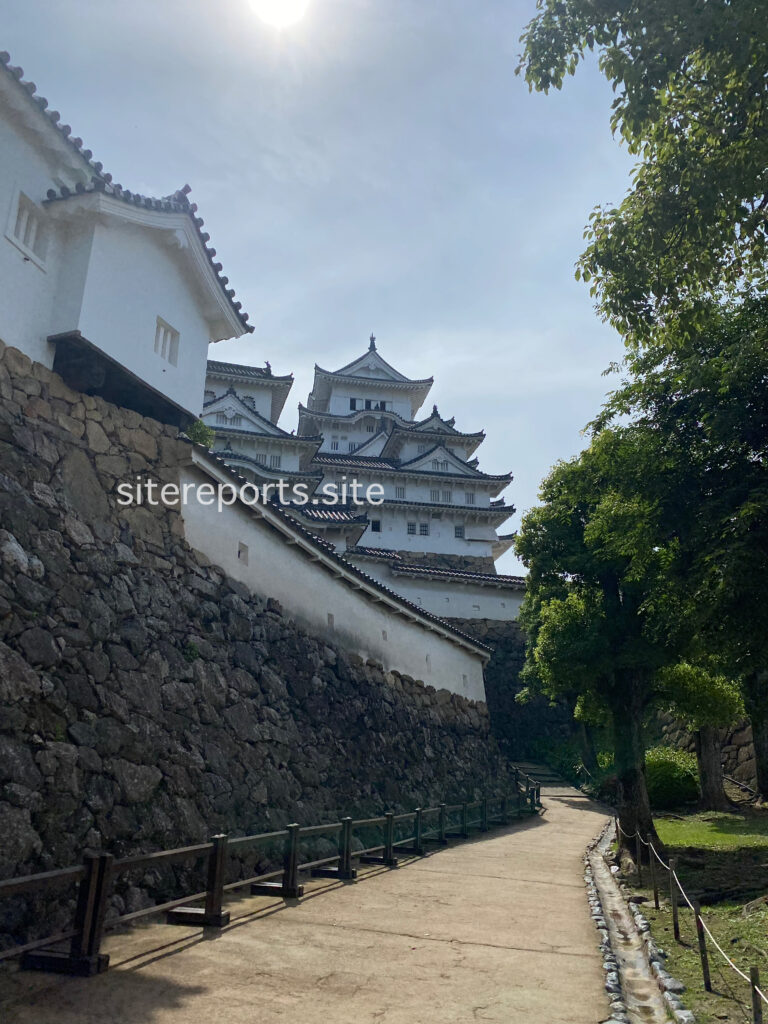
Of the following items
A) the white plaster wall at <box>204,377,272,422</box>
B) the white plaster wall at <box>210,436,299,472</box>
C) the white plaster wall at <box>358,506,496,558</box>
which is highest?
the white plaster wall at <box>204,377,272,422</box>

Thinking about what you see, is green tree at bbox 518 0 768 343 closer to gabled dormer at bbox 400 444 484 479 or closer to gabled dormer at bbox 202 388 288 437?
gabled dormer at bbox 202 388 288 437

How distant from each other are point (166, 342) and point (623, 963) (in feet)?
31.5

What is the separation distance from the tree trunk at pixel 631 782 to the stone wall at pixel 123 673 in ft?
14.9

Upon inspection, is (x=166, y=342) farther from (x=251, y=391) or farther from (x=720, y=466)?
(x=251, y=391)

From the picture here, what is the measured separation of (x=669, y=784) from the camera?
19.4 metres

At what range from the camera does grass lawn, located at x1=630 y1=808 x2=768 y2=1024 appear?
524 cm

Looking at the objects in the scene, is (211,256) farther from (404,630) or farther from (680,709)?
(680,709)

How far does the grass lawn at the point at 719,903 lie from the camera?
17.2 feet

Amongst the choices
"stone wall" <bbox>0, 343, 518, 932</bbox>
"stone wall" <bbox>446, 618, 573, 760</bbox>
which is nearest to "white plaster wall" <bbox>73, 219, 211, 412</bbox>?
"stone wall" <bbox>0, 343, 518, 932</bbox>

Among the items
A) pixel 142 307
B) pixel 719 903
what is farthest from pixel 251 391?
pixel 719 903

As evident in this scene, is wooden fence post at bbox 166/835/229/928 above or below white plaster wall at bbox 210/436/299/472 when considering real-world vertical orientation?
below

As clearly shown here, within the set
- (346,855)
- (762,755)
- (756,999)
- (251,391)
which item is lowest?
(346,855)

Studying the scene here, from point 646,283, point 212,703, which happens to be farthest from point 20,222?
point 646,283

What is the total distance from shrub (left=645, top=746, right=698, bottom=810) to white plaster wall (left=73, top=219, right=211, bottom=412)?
15.6 metres
